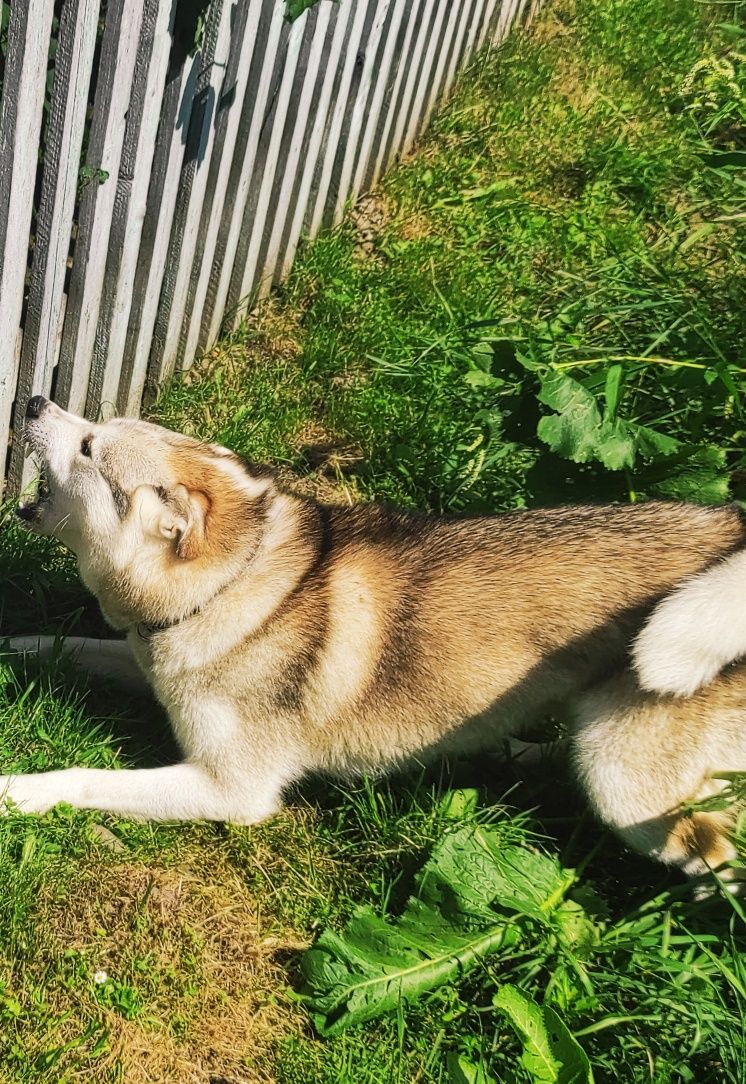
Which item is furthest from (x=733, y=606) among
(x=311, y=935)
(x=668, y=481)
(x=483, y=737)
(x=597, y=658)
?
(x=311, y=935)

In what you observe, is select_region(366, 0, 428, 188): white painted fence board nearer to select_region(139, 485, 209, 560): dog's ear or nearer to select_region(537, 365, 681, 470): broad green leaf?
select_region(537, 365, 681, 470): broad green leaf

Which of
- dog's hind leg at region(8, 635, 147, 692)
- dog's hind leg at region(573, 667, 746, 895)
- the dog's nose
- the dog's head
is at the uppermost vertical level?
the dog's nose

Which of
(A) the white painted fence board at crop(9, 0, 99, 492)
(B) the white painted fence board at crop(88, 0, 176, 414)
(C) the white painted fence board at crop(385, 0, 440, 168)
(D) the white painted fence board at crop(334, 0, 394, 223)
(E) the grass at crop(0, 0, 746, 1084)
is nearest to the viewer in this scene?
(E) the grass at crop(0, 0, 746, 1084)

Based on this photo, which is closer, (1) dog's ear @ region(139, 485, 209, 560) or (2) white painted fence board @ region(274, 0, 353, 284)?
(1) dog's ear @ region(139, 485, 209, 560)

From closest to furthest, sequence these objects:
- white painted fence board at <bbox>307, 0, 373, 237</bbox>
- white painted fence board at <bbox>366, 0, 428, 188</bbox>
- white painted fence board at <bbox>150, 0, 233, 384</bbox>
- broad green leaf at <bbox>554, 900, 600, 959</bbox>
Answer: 1. broad green leaf at <bbox>554, 900, 600, 959</bbox>
2. white painted fence board at <bbox>150, 0, 233, 384</bbox>
3. white painted fence board at <bbox>307, 0, 373, 237</bbox>
4. white painted fence board at <bbox>366, 0, 428, 188</bbox>

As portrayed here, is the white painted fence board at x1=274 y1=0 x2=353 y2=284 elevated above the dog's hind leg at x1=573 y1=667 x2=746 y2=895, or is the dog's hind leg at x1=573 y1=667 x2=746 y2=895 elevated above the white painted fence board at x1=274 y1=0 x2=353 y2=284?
the white painted fence board at x1=274 y1=0 x2=353 y2=284

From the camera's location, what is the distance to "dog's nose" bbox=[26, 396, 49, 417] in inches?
121

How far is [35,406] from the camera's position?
10.1ft

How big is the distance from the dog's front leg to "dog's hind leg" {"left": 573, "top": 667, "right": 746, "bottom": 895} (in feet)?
3.13

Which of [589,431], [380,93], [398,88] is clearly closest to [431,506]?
[589,431]

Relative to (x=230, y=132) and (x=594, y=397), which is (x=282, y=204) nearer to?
(x=230, y=132)

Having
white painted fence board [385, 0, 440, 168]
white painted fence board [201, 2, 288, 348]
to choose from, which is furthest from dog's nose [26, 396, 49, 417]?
white painted fence board [385, 0, 440, 168]

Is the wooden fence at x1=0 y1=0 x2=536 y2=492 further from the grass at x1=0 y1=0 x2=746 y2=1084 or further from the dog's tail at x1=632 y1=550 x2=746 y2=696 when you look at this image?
the dog's tail at x1=632 y1=550 x2=746 y2=696

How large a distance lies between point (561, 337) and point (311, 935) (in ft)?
8.18
